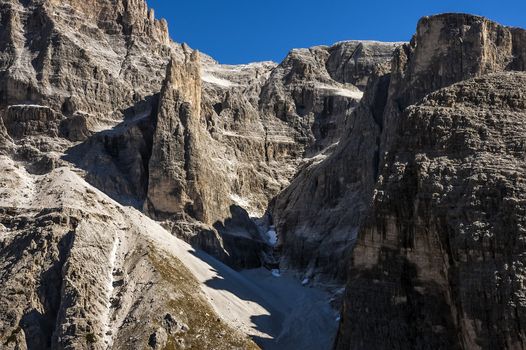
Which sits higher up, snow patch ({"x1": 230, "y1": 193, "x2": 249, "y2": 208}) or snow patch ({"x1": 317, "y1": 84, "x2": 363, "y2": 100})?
snow patch ({"x1": 317, "y1": 84, "x2": 363, "y2": 100})

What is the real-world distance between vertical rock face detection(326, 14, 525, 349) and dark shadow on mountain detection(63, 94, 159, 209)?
2591 inches

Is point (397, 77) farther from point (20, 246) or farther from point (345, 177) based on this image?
point (20, 246)

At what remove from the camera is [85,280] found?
8975cm

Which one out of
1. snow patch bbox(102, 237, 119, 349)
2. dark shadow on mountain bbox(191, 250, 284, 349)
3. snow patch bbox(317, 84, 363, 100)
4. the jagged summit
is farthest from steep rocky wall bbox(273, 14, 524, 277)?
snow patch bbox(317, 84, 363, 100)

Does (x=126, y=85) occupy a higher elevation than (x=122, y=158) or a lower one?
higher

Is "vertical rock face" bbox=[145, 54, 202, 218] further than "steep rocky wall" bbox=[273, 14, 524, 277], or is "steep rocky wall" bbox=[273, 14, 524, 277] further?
"vertical rock face" bbox=[145, 54, 202, 218]

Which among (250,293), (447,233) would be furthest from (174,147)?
(447,233)

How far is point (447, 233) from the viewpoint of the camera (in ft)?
207

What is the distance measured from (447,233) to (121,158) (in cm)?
8335

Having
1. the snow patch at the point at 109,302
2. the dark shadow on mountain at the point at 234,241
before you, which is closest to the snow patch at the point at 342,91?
the dark shadow on mountain at the point at 234,241

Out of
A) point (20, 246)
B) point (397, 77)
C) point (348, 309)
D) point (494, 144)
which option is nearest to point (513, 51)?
point (397, 77)

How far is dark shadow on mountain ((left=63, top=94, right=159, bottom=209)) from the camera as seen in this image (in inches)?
5094

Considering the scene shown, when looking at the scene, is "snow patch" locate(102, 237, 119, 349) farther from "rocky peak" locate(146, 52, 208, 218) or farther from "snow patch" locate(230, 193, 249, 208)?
"snow patch" locate(230, 193, 249, 208)

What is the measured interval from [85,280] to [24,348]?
1040cm
